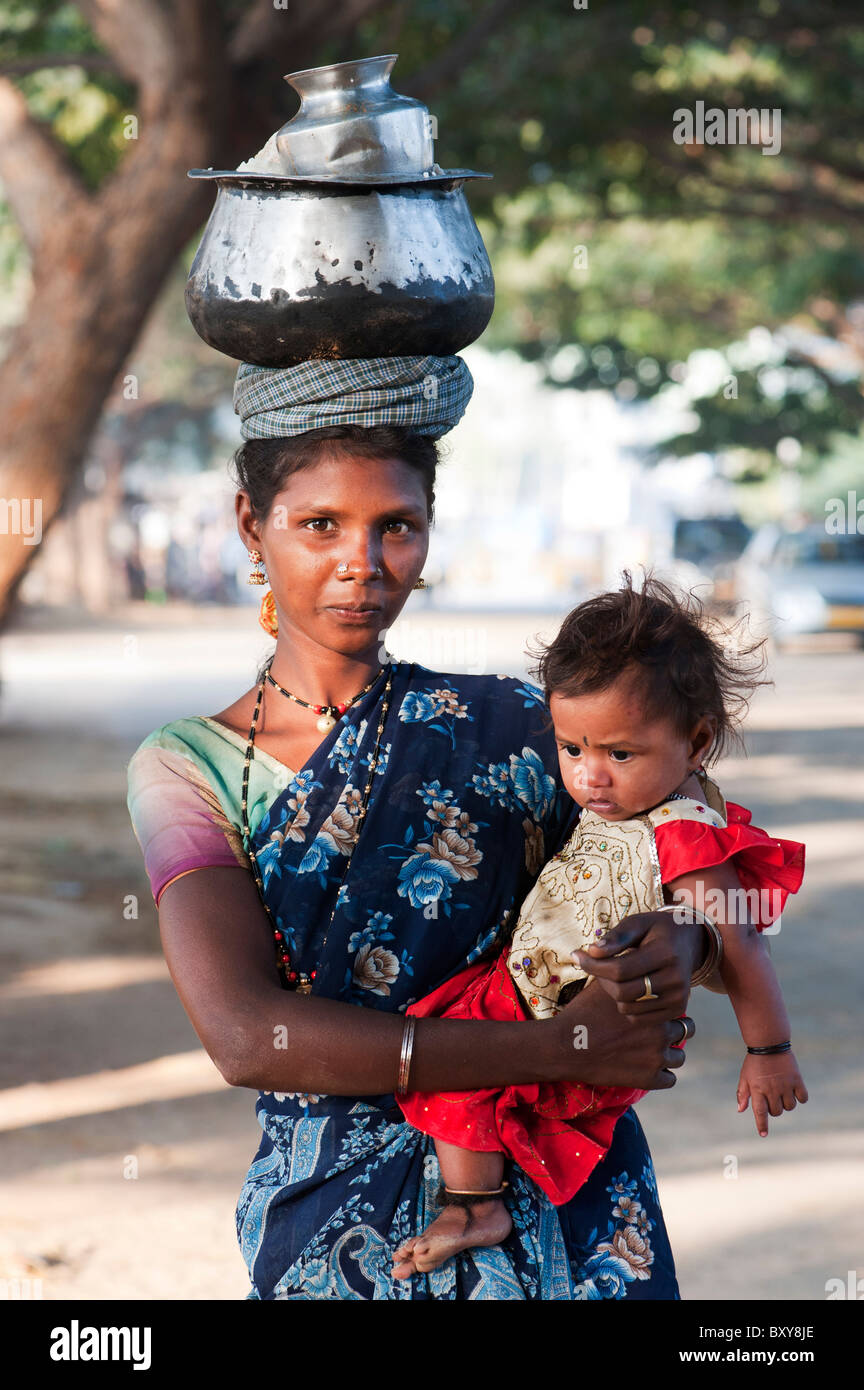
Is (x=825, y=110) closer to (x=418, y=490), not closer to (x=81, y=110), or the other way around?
(x=81, y=110)

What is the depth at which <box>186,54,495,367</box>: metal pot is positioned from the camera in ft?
5.98

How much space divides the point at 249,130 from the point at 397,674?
5270 millimetres

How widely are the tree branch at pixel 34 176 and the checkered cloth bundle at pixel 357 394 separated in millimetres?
4708

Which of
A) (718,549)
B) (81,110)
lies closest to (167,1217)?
(81,110)

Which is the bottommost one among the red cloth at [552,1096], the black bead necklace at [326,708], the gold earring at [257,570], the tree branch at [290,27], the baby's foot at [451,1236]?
the baby's foot at [451,1236]

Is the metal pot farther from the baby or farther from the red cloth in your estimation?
the red cloth

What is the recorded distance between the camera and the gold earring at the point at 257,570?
209 centimetres

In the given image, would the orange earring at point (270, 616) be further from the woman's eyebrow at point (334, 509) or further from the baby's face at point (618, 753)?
the baby's face at point (618, 753)

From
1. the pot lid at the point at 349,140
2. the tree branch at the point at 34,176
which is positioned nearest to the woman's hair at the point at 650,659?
the pot lid at the point at 349,140

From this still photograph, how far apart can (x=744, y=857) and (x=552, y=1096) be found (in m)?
0.38

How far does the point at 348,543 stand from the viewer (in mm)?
1878

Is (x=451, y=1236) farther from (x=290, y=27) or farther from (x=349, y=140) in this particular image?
(x=290, y=27)

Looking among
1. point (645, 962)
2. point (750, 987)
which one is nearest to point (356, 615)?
point (645, 962)

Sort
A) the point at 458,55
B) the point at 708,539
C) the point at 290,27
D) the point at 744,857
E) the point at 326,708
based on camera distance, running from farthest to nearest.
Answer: the point at 708,539 → the point at 458,55 → the point at 290,27 → the point at 326,708 → the point at 744,857
